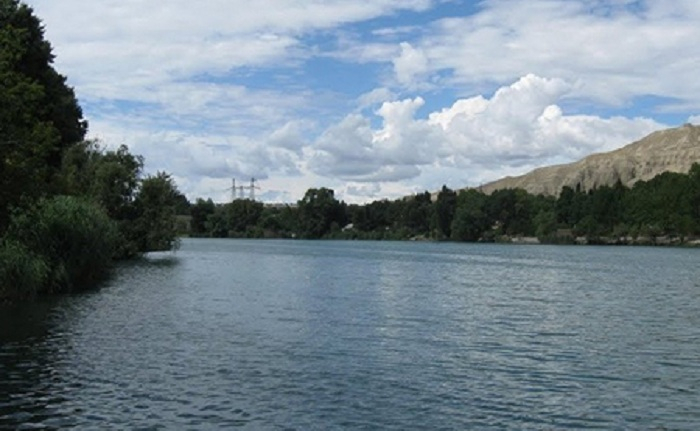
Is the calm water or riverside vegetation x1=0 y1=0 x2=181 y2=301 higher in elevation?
riverside vegetation x1=0 y1=0 x2=181 y2=301

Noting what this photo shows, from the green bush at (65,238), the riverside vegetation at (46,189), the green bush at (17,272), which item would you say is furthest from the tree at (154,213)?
the green bush at (17,272)

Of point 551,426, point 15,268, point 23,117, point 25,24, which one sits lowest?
point 551,426

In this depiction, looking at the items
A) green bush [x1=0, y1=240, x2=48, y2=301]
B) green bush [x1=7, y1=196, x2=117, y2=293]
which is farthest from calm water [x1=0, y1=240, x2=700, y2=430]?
green bush [x1=7, y1=196, x2=117, y2=293]

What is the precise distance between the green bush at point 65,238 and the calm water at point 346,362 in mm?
1894

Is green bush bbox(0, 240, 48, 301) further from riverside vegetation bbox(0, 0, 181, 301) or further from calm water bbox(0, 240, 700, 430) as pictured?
calm water bbox(0, 240, 700, 430)

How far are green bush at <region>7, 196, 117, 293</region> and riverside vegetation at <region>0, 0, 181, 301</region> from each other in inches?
2.3

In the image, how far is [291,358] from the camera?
27.1 metres

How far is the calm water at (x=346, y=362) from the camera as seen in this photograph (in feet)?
64.2

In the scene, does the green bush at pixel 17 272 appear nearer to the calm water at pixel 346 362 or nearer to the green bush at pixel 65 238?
the calm water at pixel 346 362

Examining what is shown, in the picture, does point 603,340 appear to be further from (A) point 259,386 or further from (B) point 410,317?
(A) point 259,386

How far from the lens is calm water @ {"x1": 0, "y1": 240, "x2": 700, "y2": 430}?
64.2ft

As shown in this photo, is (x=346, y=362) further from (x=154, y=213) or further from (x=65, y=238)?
(x=154, y=213)

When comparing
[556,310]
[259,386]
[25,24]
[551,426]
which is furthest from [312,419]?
[25,24]

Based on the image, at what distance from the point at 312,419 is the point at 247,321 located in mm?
18514
